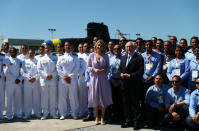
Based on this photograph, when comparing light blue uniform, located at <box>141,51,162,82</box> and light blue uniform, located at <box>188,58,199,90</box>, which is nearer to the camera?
light blue uniform, located at <box>188,58,199,90</box>

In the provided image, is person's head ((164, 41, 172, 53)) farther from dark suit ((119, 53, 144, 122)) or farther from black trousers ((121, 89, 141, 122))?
black trousers ((121, 89, 141, 122))

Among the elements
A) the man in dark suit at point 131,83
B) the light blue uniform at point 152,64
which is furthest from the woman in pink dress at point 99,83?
the light blue uniform at point 152,64

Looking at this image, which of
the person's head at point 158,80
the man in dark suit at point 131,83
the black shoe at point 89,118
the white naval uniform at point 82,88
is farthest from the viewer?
the white naval uniform at point 82,88

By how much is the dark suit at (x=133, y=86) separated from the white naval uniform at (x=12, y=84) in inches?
114

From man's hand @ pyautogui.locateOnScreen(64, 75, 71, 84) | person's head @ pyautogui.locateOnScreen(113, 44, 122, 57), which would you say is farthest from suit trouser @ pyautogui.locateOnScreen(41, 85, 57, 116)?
person's head @ pyautogui.locateOnScreen(113, 44, 122, 57)

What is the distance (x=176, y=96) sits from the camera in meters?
4.98

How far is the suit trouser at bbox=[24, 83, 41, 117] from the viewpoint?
625cm

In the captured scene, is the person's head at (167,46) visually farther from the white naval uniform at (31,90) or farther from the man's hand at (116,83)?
the white naval uniform at (31,90)

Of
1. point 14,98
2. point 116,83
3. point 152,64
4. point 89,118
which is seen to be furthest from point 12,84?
point 152,64

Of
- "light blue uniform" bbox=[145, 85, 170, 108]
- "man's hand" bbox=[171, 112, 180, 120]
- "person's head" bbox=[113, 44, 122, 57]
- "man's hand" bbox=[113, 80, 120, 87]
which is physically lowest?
"man's hand" bbox=[171, 112, 180, 120]

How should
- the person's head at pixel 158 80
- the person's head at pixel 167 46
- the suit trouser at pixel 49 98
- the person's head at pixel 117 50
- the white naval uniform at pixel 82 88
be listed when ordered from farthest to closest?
the white naval uniform at pixel 82 88
the suit trouser at pixel 49 98
the person's head at pixel 117 50
the person's head at pixel 167 46
the person's head at pixel 158 80

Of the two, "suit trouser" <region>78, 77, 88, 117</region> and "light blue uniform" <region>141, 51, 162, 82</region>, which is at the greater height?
"light blue uniform" <region>141, 51, 162, 82</region>

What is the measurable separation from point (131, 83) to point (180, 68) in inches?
46.7

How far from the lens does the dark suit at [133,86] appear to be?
196 inches
